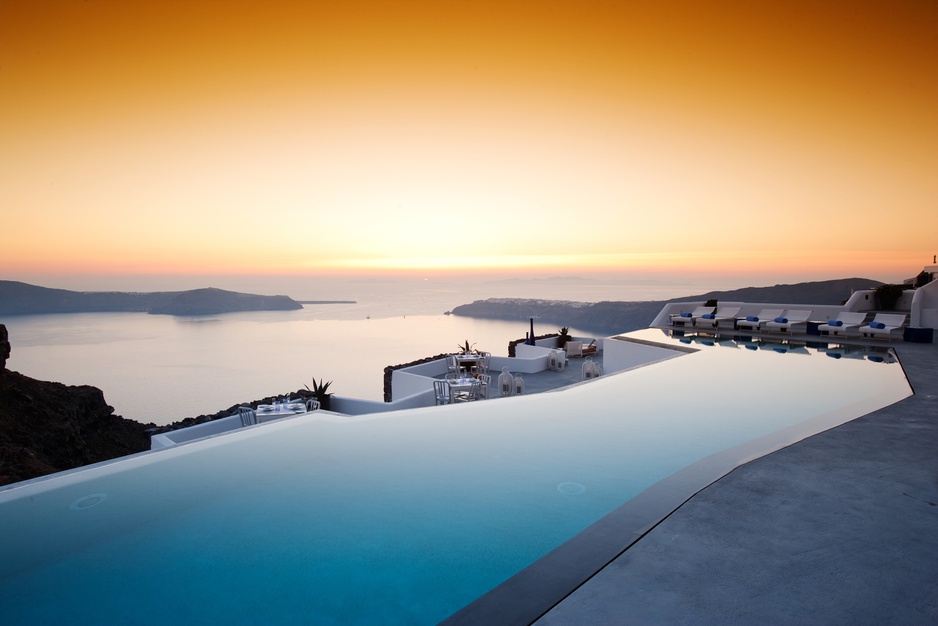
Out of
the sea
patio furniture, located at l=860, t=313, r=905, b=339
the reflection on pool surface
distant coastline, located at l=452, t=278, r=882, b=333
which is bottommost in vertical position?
the sea

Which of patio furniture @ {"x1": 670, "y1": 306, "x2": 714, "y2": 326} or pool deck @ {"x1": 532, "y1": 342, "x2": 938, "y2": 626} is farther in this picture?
patio furniture @ {"x1": 670, "y1": 306, "x2": 714, "y2": 326}

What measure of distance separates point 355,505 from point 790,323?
43.7 ft

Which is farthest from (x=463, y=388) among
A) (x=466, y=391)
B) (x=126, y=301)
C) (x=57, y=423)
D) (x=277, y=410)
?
(x=126, y=301)

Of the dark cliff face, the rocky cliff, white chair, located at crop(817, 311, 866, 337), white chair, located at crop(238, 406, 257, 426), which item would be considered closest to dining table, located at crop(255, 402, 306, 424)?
white chair, located at crop(238, 406, 257, 426)

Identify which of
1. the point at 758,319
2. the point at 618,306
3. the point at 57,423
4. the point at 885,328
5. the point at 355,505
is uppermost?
the point at 758,319

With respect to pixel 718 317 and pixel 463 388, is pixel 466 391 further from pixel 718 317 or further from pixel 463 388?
pixel 718 317

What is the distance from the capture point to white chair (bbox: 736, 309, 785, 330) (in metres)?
13.6

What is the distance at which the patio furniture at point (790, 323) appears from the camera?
13.1 m

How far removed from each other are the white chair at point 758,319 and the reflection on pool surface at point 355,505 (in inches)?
282

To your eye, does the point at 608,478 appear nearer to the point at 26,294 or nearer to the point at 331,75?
the point at 331,75

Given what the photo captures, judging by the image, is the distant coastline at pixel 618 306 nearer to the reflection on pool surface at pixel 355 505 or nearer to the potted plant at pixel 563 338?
the potted plant at pixel 563 338

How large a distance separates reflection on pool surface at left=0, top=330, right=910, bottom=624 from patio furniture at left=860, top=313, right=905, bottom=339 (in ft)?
20.1

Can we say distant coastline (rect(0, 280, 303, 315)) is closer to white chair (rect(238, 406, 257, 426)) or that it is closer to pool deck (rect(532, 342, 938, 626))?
white chair (rect(238, 406, 257, 426))

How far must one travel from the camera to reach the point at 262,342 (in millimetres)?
109875
